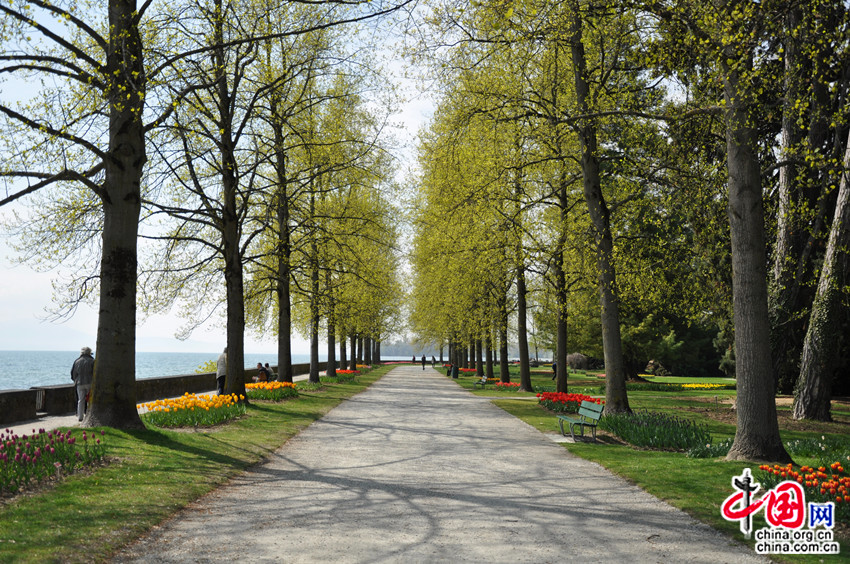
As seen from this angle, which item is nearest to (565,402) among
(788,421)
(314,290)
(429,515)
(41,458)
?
(788,421)

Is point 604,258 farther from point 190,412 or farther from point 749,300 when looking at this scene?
point 190,412

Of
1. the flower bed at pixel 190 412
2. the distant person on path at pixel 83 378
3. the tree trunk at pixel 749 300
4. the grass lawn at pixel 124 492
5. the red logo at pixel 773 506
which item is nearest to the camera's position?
the grass lawn at pixel 124 492

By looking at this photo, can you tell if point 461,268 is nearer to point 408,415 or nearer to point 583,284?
point 583,284

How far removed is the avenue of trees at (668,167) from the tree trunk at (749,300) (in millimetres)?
27

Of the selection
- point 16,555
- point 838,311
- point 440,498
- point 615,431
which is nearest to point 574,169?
point 838,311

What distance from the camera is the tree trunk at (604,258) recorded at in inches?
605

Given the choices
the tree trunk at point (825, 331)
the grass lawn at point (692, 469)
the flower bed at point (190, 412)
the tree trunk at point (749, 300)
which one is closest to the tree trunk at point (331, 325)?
the flower bed at point (190, 412)

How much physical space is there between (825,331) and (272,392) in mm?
14898

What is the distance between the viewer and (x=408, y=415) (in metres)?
17.4

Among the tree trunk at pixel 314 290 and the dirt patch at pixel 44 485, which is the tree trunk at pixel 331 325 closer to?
the tree trunk at pixel 314 290

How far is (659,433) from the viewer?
1153cm

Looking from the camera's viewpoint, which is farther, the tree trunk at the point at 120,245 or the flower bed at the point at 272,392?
the flower bed at the point at 272,392

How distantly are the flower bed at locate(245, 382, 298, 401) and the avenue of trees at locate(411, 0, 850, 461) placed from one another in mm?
6973
